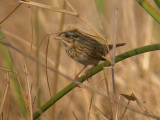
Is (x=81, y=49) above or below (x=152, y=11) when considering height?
below

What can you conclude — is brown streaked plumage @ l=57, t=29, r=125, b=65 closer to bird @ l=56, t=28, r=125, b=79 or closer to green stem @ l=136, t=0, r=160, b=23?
bird @ l=56, t=28, r=125, b=79

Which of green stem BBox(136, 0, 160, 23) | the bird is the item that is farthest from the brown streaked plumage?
green stem BBox(136, 0, 160, 23)

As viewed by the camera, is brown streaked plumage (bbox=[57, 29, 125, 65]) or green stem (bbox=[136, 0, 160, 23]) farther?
brown streaked plumage (bbox=[57, 29, 125, 65])

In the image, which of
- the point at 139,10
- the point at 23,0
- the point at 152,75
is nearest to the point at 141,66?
the point at 152,75

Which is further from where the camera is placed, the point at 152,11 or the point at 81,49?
the point at 81,49

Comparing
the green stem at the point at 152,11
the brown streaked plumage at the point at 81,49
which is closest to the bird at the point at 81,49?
the brown streaked plumage at the point at 81,49

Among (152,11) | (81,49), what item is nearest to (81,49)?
(81,49)

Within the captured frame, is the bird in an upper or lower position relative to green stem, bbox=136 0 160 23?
lower

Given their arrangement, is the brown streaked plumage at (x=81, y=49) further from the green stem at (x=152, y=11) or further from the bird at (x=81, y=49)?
the green stem at (x=152, y=11)

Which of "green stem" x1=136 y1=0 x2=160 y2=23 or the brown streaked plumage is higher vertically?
"green stem" x1=136 y1=0 x2=160 y2=23

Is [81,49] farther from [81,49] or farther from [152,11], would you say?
[152,11]

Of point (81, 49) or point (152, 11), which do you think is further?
point (81, 49)

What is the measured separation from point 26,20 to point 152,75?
282 cm

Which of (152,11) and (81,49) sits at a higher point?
(152,11)
